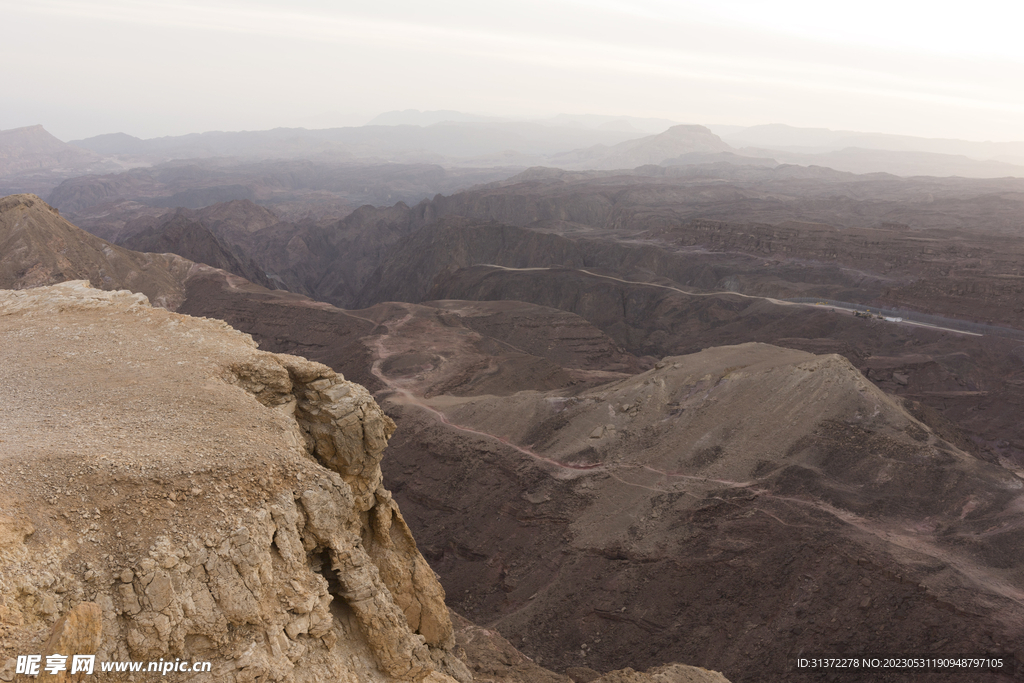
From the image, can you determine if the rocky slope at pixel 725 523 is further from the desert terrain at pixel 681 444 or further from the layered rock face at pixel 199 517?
the layered rock face at pixel 199 517

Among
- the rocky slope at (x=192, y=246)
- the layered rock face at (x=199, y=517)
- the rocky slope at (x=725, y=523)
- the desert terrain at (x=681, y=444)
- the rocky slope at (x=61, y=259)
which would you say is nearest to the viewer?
the layered rock face at (x=199, y=517)

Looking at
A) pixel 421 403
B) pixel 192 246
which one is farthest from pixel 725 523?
pixel 192 246

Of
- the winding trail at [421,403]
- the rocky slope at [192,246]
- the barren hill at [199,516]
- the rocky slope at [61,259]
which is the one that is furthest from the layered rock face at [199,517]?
the rocky slope at [192,246]

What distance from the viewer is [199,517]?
22.5 feet

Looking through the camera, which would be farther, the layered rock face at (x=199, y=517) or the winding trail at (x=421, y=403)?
the winding trail at (x=421, y=403)

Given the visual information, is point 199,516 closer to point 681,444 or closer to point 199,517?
point 199,517

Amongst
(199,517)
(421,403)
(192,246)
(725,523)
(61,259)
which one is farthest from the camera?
(192,246)

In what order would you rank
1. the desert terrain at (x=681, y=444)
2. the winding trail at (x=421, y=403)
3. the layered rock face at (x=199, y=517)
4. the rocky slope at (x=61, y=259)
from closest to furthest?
1. the layered rock face at (x=199, y=517)
2. the desert terrain at (x=681, y=444)
3. the winding trail at (x=421, y=403)
4. the rocky slope at (x=61, y=259)

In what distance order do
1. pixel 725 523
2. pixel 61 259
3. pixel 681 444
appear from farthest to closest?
pixel 61 259, pixel 681 444, pixel 725 523

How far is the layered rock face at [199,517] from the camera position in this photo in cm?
620

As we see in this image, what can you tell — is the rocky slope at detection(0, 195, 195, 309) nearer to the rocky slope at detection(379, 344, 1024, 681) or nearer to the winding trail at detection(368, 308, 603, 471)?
the winding trail at detection(368, 308, 603, 471)

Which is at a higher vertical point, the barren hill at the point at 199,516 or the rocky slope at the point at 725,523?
the barren hill at the point at 199,516

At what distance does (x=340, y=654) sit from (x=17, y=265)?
53.6 meters

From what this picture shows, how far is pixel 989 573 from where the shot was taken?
15.7 metres
